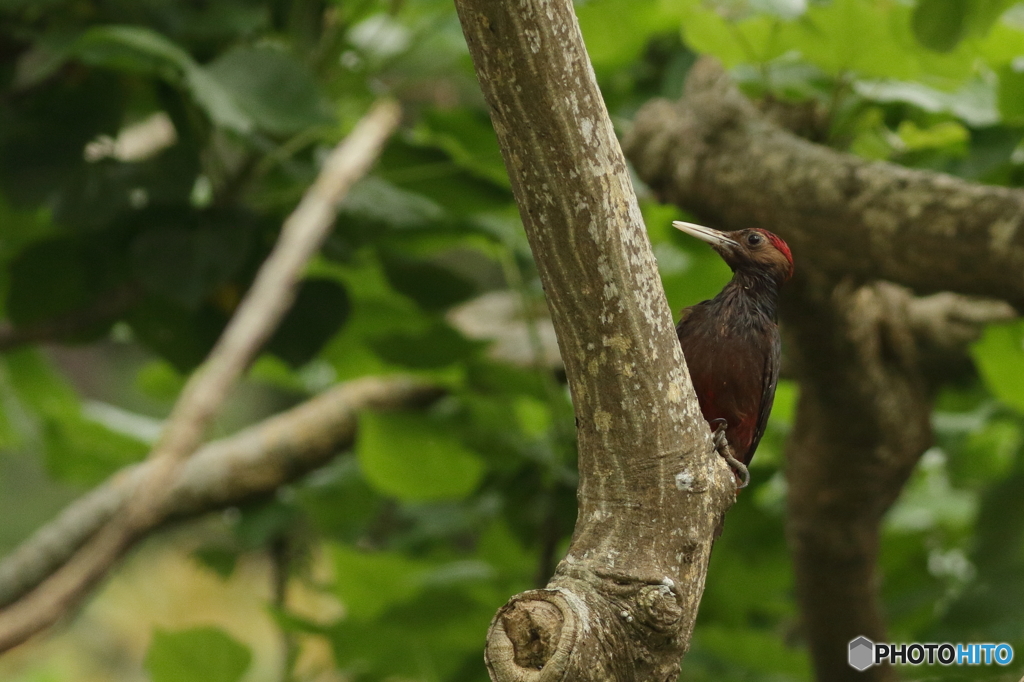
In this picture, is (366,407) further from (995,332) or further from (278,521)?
(995,332)

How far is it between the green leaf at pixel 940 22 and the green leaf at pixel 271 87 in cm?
108

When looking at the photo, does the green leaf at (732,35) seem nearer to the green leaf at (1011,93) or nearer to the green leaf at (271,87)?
the green leaf at (1011,93)

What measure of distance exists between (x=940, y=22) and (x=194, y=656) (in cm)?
190

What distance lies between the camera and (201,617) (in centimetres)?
583

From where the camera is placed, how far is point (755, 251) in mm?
1644

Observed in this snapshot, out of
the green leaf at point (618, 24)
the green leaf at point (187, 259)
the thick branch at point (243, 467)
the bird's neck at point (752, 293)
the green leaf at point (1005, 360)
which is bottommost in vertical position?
the thick branch at point (243, 467)

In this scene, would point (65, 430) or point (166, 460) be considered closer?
point (166, 460)

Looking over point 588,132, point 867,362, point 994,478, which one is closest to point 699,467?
point 588,132

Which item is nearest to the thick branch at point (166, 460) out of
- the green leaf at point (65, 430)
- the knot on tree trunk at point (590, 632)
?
the knot on tree trunk at point (590, 632)

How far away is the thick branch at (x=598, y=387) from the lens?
0.99m

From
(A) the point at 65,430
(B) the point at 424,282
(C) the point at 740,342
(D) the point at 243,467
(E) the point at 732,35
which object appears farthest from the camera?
(D) the point at 243,467

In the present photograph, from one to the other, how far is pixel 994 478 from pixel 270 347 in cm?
206

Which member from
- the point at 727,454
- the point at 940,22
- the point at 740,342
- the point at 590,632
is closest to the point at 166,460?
the point at 590,632

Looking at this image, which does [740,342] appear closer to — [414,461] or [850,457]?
[414,461]
